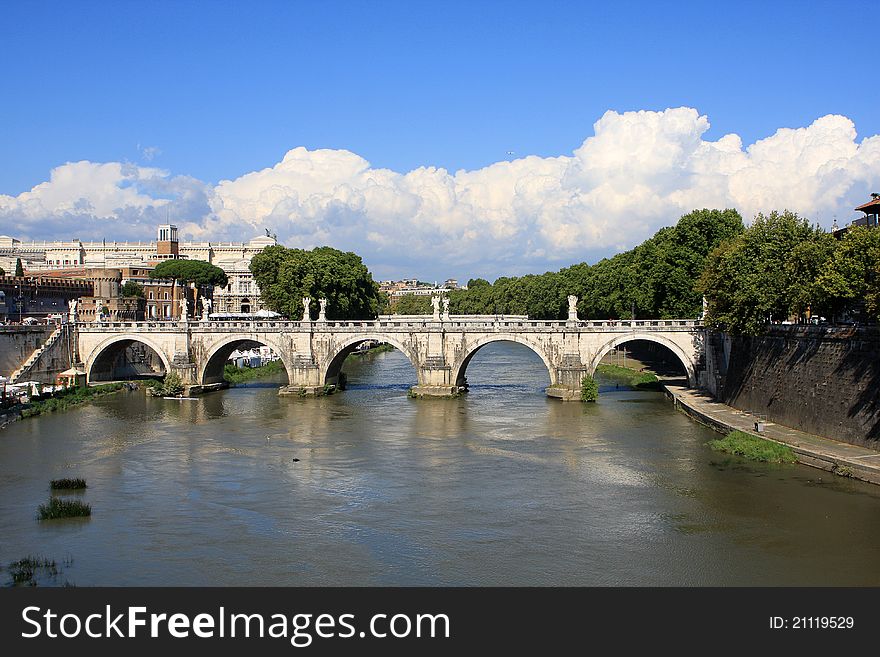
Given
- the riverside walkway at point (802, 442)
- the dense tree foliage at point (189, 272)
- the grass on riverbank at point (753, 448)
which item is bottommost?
the grass on riverbank at point (753, 448)

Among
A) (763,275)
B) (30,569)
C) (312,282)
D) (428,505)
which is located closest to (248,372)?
(312,282)

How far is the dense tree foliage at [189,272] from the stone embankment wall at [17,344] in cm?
4986

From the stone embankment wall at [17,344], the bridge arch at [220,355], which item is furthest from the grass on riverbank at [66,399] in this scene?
the bridge arch at [220,355]

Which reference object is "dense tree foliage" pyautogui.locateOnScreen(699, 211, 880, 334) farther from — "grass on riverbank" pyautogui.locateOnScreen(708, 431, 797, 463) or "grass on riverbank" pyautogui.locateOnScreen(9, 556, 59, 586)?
"grass on riverbank" pyautogui.locateOnScreen(9, 556, 59, 586)

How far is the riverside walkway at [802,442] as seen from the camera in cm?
3180

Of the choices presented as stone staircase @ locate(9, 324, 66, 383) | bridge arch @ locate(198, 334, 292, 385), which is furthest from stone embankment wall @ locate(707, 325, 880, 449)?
stone staircase @ locate(9, 324, 66, 383)

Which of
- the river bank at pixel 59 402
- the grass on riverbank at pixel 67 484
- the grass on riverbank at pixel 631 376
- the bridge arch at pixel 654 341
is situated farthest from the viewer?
the grass on riverbank at pixel 631 376

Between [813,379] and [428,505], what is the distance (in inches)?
751

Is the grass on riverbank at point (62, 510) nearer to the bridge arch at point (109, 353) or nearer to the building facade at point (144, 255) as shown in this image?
the bridge arch at point (109, 353)

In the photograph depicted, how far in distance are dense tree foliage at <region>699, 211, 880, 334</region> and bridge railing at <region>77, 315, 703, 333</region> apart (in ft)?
22.4

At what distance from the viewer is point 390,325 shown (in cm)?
6450

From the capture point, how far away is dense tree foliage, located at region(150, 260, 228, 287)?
384 ft

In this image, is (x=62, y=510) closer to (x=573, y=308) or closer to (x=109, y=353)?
(x=573, y=308)
